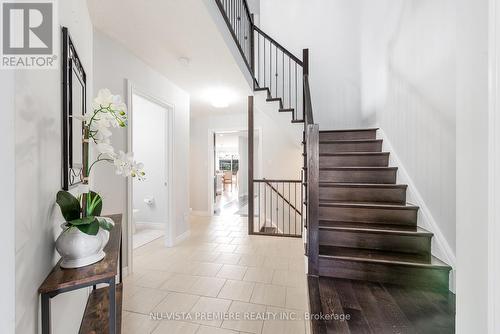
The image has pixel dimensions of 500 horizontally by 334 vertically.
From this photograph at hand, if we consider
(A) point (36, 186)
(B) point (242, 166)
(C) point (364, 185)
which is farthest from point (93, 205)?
(B) point (242, 166)

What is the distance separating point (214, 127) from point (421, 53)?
3.96 meters

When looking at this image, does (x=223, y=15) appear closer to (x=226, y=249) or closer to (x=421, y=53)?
(x=421, y=53)

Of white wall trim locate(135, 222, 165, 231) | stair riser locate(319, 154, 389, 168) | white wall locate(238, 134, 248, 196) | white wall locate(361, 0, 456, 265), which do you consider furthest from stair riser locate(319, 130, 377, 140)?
white wall locate(238, 134, 248, 196)

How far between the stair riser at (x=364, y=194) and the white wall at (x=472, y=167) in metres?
1.84

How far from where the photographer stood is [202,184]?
520 centimetres

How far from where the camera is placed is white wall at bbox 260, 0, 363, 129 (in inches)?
160

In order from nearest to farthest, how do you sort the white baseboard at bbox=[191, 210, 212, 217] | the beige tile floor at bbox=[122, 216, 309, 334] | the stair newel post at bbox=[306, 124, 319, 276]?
1. the beige tile floor at bbox=[122, 216, 309, 334]
2. the stair newel post at bbox=[306, 124, 319, 276]
3. the white baseboard at bbox=[191, 210, 212, 217]

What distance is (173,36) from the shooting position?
2.06 meters

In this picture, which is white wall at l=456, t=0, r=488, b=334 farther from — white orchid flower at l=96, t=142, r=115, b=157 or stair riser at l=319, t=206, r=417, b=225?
stair riser at l=319, t=206, r=417, b=225

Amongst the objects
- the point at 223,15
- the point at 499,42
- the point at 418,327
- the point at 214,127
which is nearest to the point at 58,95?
the point at 499,42

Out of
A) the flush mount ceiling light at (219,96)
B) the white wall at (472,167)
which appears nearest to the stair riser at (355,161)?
the flush mount ceiling light at (219,96)

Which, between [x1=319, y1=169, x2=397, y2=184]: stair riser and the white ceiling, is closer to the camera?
the white ceiling

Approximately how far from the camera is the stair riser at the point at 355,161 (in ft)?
8.98

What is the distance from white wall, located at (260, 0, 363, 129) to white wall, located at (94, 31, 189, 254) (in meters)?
2.72
